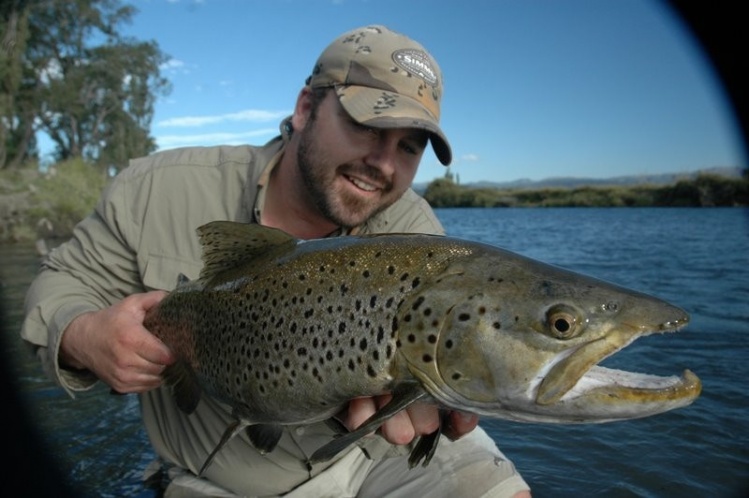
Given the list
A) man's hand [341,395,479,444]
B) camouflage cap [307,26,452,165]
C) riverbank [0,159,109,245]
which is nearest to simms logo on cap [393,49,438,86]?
camouflage cap [307,26,452,165]

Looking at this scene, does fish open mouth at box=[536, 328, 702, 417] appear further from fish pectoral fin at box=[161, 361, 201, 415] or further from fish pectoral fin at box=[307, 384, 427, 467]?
fish pectoral fin at box=[161, 361, 201, 415]

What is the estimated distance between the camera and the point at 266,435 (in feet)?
8.26

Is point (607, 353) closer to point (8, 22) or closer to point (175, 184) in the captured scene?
point (175, 184)

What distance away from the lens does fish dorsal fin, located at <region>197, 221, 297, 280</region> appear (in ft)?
8.41

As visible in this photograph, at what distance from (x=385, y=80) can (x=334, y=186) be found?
0.63 m

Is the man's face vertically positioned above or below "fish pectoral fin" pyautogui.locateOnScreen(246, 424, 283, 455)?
above

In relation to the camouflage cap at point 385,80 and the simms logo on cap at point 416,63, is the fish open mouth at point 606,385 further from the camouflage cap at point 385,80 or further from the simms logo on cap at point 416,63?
the simms logo on cap at point 416,63

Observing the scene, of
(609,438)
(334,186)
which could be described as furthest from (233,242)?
(609,438)

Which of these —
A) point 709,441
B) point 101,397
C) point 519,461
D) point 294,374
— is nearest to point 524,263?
point 294,374

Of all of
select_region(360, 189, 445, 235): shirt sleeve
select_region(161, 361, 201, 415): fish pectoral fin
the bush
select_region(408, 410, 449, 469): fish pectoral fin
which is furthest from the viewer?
the bush

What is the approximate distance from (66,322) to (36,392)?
4807 mm

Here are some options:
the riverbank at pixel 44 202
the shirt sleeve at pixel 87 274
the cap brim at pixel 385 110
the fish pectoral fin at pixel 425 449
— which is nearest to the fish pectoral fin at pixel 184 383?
the shirt sleeve at pixel 87 274

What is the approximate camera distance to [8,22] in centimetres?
3369

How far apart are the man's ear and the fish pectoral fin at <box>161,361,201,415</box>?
5.06 feet
